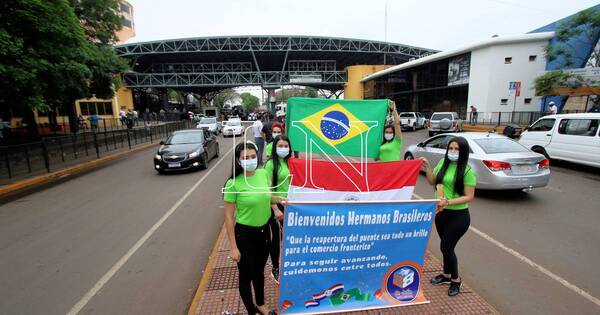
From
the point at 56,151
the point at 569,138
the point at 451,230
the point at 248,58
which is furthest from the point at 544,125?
the point at 248,58

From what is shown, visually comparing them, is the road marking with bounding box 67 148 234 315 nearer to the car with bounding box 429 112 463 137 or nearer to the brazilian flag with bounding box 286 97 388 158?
the brazilian flag with bounding box 286 97 388 158

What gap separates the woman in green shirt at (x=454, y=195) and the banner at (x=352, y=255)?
1.63 feet

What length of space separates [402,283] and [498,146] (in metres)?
5.58

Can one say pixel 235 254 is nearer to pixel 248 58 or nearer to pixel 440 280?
pixel 440 280

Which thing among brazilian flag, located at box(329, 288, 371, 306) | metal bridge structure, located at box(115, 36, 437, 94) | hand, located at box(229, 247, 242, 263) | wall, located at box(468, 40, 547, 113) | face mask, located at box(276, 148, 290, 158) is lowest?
brazilian flag, located at box(329, 288, 371, 306)

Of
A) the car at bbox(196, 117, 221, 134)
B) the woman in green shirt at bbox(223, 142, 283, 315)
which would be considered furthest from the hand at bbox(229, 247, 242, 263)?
the car at bbox(196, 117, 221, 134)

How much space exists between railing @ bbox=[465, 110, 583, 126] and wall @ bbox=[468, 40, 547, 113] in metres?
1.96

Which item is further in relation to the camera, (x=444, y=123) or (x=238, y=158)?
(x=444, y=123)

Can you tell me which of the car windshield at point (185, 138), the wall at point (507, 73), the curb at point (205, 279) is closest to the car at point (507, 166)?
the curb at point (205, 279)

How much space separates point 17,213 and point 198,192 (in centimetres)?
392

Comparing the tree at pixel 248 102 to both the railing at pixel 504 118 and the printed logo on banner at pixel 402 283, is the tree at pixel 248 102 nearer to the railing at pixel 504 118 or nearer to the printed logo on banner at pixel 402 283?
the railing at pixel 504 118

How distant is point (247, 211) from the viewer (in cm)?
268

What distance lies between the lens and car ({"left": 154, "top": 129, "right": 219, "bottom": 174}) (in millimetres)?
10195

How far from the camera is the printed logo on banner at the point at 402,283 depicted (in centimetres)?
293
